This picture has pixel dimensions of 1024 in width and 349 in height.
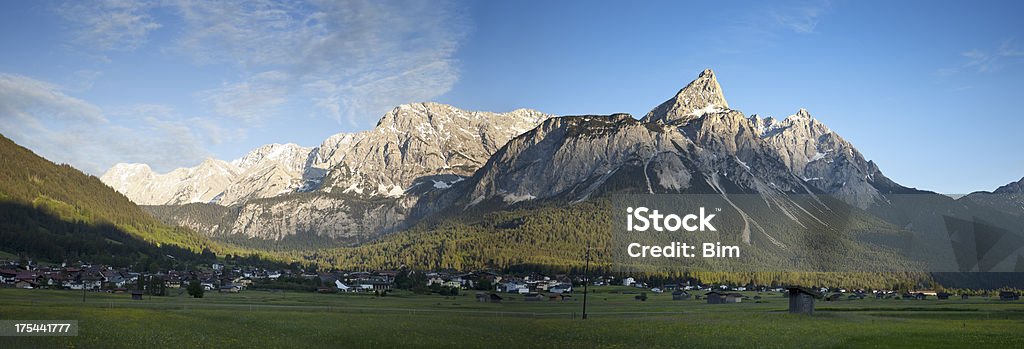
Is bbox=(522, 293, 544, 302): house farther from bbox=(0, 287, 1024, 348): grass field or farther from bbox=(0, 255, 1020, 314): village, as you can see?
bbox=(0, 287, 1024, 348): grass field

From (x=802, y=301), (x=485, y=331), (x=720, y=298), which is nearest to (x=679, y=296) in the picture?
(x=720, y=298)

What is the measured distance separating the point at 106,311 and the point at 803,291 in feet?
229

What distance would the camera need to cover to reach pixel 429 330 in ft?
185

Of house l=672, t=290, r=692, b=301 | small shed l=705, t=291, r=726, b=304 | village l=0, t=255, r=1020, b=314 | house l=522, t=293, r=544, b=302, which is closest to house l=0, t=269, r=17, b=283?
village l=0, t=255, r=1020, b=314

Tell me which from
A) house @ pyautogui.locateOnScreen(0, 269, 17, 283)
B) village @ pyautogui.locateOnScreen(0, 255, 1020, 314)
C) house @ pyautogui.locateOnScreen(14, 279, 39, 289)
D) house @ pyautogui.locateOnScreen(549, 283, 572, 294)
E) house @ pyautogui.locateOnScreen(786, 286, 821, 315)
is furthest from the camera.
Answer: house @ pyautogui.locateOnScreen(549, 283, 572, 294)

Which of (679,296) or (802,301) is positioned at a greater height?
(802,301)

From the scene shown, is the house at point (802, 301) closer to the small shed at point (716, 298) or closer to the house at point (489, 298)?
the small shed at point (716, 298)

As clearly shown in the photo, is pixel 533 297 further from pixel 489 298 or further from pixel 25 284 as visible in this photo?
pixel 25 284

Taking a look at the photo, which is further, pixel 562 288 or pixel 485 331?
pixel 562 288

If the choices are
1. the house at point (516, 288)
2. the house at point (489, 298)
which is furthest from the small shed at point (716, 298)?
the house at point (489, 298)

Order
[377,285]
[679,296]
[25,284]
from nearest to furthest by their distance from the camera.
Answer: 1. [25,284]
2. [679,296]
3. [377,285]

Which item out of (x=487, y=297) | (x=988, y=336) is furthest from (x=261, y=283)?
(x=988, y=336)

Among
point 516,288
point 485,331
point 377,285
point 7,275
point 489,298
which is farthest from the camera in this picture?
point 377,285

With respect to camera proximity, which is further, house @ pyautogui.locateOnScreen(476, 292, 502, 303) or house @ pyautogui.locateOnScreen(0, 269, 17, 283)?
house @ pyautogui.locateOnScreen(0, 269, 17, 283)
